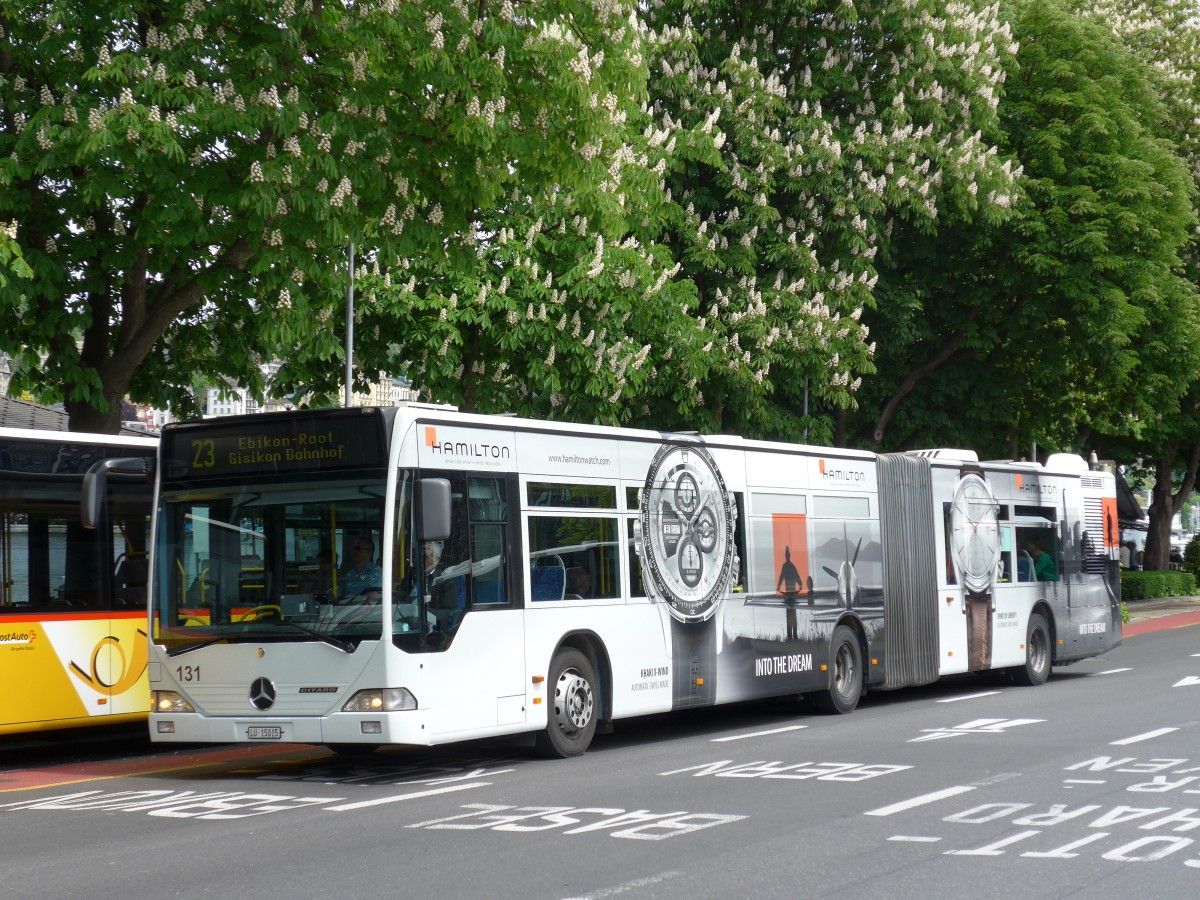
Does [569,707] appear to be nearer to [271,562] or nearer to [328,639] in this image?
[328,639]

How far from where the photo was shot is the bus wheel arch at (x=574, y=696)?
1326 cm

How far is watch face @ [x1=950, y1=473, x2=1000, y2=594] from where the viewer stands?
20.0 meters

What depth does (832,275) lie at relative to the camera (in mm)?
25953

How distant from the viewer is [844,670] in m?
17.8

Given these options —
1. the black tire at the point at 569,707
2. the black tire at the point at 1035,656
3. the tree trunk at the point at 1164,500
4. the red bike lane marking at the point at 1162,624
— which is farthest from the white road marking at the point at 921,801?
the tree trunk at the point at 1164,500

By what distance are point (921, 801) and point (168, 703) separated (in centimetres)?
592

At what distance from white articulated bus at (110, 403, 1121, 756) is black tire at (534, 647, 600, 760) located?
Answer: 0.03 meters

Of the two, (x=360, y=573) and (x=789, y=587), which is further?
(x=789, y=587)

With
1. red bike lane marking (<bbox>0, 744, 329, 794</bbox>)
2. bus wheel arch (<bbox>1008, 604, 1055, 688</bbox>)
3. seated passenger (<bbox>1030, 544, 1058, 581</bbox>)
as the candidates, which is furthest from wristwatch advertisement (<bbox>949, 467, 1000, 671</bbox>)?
red bike lane marking (<bbox>0, 744, 329, 794</bbox>)

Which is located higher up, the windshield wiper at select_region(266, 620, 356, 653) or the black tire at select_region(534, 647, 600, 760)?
the windshield wiper at select_region(266, 620, 356, 653)

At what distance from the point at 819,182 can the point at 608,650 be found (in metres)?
13.7

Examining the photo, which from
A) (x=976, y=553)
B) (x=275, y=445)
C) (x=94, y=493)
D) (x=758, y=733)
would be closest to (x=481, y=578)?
(x=275, y=445)

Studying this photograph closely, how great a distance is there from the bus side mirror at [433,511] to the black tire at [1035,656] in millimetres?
11746

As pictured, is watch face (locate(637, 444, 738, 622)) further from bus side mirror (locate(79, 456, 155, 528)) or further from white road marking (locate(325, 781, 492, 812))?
bus side mirror (locate(79, 456, 155, 528))
